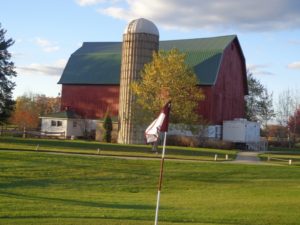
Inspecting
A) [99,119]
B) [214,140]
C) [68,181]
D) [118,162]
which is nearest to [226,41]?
[214,140]

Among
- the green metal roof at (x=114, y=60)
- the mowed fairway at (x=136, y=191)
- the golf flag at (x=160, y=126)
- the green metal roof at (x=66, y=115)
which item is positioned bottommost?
the mowed fairway at (x=136, y=191)

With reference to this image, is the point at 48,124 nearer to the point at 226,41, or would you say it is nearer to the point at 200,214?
the point at 226,41

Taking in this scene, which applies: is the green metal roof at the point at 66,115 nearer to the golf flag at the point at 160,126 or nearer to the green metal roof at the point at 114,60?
the green metal roof at the point at 114,60

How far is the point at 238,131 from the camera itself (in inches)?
2415

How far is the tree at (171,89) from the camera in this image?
4425 centimetres

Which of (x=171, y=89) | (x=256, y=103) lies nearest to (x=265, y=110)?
(x=256, y=103)

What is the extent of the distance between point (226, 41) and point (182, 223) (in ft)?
169

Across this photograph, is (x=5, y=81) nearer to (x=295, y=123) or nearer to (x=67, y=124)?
(x=67, y=124)

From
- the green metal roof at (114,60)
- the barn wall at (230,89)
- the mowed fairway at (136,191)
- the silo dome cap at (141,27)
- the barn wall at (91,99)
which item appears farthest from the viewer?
the barn wall at (91,99)

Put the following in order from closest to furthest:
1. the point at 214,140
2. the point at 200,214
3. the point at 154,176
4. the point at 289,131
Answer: the point at 200,214, the point at 154,176, the point at 214,140, the point at 289,131

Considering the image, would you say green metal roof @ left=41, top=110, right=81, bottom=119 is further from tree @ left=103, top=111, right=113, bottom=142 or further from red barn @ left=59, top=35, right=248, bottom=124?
tree @ left=103, top=111, right=113, bottom=142

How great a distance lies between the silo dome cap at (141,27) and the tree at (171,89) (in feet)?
31.5

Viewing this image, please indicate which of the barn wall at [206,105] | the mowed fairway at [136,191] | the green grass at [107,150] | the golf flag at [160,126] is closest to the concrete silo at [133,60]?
the barn wall at [206,105]

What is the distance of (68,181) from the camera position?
88.1 ft
